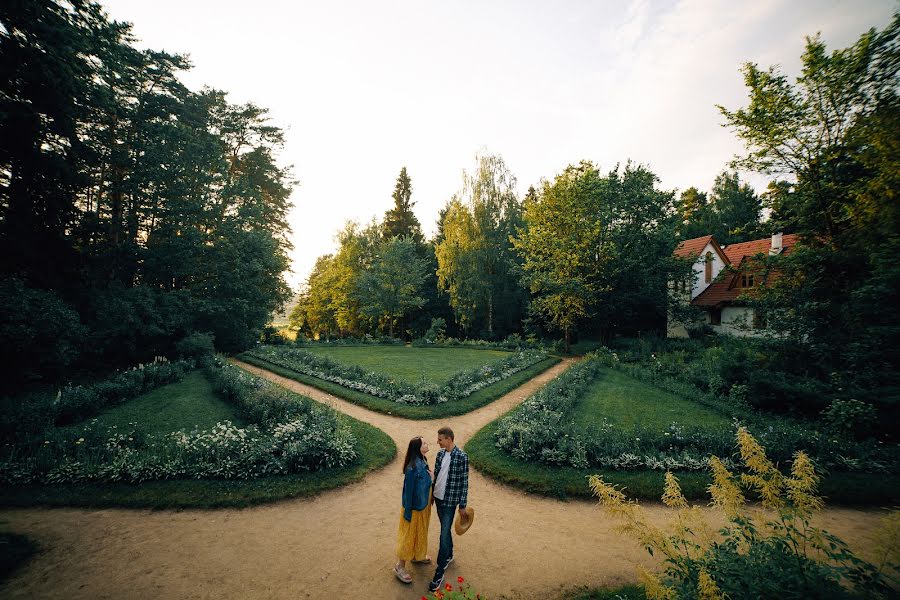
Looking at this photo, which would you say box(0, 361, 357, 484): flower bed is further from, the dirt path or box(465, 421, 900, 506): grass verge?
box(465, 421, 900, 506): grass verge

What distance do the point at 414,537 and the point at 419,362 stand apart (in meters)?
17.9

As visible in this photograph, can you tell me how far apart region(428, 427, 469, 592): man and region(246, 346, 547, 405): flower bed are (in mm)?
8491

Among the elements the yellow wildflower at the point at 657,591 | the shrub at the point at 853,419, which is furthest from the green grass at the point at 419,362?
the yellow wildflower at the point at 657,591

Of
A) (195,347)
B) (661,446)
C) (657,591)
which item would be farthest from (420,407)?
(195,347)

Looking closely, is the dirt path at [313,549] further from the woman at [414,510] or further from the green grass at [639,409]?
the green grass at [639,409]

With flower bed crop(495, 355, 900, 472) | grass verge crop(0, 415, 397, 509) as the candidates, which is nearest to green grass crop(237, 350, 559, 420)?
flower bed crop(495, 355, 900, 472)

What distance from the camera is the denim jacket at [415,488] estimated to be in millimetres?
5082

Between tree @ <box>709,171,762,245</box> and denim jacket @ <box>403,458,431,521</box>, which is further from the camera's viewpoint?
tree @ <box>709,171,762,245</box>

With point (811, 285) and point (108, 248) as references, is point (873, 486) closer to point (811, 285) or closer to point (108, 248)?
point (811, 285)

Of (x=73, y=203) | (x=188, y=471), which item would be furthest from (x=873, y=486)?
(x=73, y=203)

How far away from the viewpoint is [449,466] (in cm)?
514

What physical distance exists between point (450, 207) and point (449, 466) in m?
34.4

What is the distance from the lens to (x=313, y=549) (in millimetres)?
5766

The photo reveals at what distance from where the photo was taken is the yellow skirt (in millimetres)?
5172
